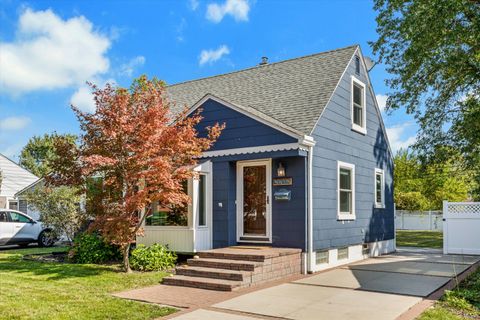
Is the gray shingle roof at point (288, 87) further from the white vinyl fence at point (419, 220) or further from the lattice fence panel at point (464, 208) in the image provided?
the white vinyl fence at point (419, 220)

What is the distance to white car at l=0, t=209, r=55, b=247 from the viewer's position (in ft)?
53.7

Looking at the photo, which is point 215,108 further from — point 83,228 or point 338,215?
point 83,228

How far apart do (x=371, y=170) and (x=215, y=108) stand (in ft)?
19.0

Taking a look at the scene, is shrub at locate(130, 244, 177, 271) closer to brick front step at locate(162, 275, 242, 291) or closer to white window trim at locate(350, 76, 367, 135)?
brick front step at locate(162, 275, 242, 291)

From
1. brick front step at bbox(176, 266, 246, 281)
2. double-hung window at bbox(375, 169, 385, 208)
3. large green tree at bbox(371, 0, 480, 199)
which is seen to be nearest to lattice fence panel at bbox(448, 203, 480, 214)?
double-hung window at bbox(375, 169, 385, 208)

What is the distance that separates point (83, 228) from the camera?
1371 cm

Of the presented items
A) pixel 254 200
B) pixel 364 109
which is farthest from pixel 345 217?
pixel 364 109

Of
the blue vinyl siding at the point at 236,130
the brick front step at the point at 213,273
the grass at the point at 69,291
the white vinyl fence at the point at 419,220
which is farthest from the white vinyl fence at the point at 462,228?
the white vinyl fence at the point at 419,220

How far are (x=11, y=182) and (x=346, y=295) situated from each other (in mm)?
24668

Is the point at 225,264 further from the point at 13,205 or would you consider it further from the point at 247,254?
the point at 13,205

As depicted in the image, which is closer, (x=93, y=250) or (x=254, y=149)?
(x=254, y=149)

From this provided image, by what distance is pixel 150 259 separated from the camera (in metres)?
10.0

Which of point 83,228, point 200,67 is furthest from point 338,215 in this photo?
point 200,67

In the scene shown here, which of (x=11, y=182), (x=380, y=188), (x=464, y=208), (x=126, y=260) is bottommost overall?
(x=126, y=260)
